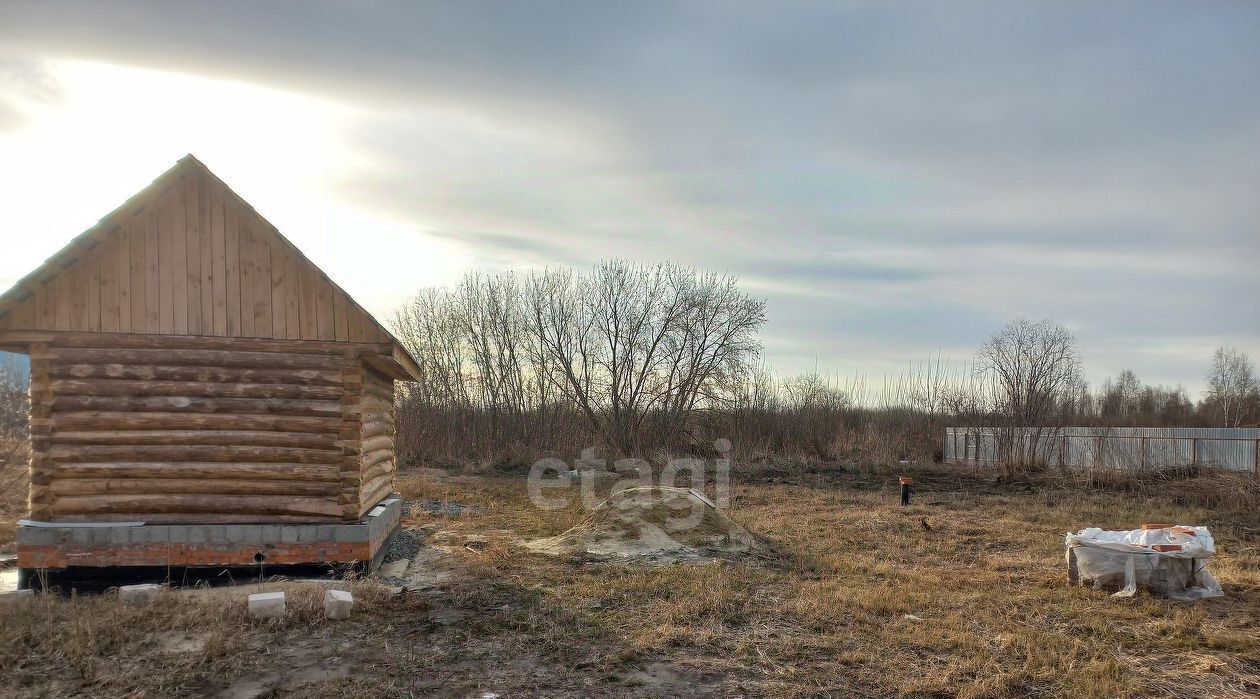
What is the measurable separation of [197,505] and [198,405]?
113cm

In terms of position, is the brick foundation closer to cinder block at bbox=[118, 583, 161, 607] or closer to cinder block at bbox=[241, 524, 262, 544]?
cinder block at bbox=[241, 524, 262, 544]

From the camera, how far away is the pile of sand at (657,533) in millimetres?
10844

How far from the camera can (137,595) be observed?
7.57 metres

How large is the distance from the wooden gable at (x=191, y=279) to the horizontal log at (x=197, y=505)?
1864 millimetres

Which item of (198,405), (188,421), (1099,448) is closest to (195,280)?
(198,405)

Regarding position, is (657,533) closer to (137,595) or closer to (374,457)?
(374,457)

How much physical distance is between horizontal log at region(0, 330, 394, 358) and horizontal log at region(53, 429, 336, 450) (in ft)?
3.15

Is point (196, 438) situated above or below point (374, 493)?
above

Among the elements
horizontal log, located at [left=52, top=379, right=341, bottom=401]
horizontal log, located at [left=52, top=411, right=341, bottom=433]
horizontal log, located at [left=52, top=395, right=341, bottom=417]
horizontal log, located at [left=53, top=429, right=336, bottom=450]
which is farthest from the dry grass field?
horizontal log, located at [left=52, top=379, right=341, bottom=401]

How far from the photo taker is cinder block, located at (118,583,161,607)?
24.5 feet

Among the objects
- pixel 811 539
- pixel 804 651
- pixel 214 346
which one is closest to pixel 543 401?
pixel 811 539

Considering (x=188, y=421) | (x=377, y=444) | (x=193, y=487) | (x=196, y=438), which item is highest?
(x=188, y=421)

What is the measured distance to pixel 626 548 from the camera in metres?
11.0

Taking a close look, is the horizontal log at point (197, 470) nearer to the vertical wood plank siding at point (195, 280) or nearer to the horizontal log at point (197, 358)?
the horizontal log at point (197, 358)
